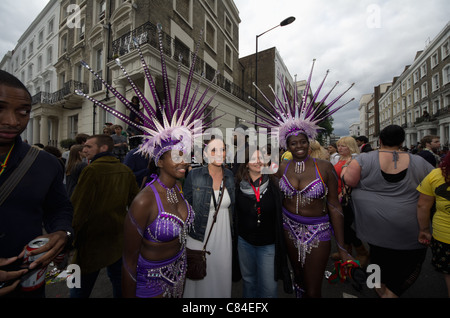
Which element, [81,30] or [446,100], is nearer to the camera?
[81,30]

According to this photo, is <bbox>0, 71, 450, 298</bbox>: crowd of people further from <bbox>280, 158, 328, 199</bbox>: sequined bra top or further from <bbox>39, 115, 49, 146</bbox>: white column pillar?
<bbox>39, 115, 49, 146</bbox>: white column pillar

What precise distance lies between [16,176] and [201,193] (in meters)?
1.54

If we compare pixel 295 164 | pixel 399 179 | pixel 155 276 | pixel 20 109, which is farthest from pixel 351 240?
pixel 20 109

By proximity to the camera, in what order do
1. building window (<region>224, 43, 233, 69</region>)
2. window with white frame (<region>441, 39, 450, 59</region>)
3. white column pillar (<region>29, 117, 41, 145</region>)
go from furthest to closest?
window with white frame (<region>441, 39, 450, 59</region>) → white column pillar (<region>29, 117, 41, 145</region>) → building window (<region>224, 43, 233, 69</region>)

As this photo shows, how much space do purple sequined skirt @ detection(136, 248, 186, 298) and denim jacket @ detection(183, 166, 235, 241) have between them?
0.44 m

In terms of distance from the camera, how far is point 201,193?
7.50ft

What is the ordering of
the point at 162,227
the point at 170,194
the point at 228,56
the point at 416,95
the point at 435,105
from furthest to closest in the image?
the point at 416,95, the point at 435,105, the point at 228,56, the point at 170,194, the point at 162,227

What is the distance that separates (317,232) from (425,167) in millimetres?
1537

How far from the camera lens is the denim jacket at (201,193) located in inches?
85.4

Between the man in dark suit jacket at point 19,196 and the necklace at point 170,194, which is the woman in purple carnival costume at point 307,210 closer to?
the necklace at point 170,194

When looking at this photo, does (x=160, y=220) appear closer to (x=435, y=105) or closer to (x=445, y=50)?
(x=445, y=50)

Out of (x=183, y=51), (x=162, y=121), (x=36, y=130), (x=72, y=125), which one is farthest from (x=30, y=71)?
(x=162, y=121)

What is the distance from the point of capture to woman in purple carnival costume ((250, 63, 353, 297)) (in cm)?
226

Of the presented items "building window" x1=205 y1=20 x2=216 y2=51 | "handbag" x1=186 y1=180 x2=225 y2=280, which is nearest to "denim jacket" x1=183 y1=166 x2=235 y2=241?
"handbag" x1=186 y1=180 x2=225 y2=280
